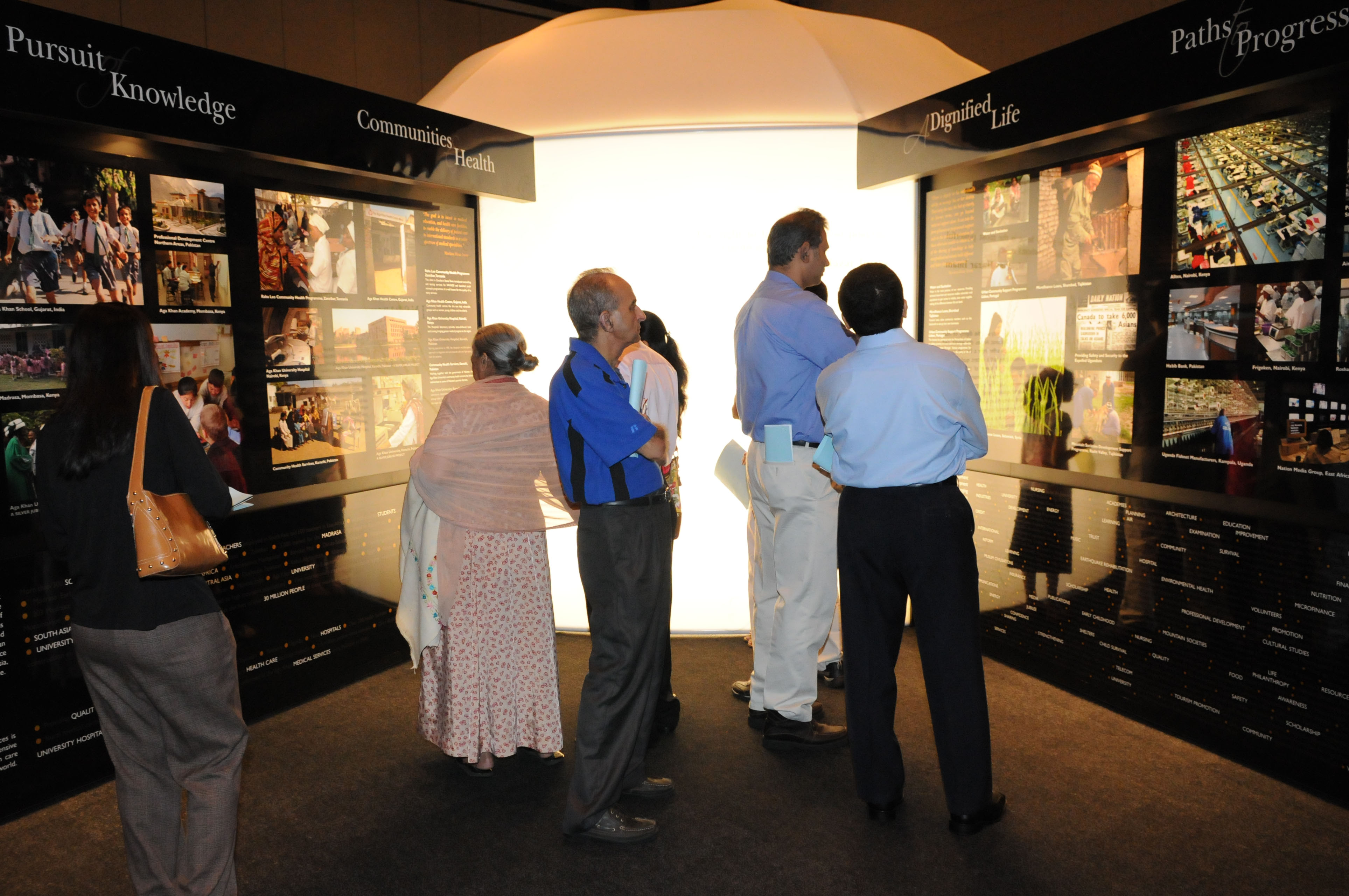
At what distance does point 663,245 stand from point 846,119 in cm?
112

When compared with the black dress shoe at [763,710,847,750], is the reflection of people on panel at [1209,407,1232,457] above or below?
above

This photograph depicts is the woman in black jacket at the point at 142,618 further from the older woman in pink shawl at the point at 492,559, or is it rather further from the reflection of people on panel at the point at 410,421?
the reflection of people on panel at the point at 410,421

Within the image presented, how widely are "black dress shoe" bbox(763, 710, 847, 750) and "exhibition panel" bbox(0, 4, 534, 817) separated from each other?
6.98 ft

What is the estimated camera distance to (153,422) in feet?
7.04

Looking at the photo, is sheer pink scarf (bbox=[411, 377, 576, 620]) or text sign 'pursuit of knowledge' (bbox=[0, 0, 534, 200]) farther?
sheer pink scarf (bbox=[411, 377, 576, 620])

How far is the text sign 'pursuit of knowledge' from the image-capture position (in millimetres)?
2971

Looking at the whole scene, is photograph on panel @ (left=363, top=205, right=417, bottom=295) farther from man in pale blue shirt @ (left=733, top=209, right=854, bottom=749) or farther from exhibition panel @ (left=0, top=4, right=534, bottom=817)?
man in pale blue shirt @ (left=733, top=209, right=854, bottom=749)

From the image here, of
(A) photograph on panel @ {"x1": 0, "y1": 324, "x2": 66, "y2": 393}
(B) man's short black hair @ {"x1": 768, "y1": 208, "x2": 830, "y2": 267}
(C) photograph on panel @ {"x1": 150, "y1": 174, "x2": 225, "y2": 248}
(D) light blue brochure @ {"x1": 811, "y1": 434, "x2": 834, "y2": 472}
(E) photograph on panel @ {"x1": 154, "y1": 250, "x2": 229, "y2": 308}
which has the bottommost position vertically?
(D) light blue brochure @ {"x1": 811, "y1": 434, "x2": 834, "y2": 472}

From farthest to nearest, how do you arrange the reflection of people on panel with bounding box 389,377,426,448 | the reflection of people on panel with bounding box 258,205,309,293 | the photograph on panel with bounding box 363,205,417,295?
1. the reflection of people on panel with bounding box 389,377,426,448
2. the photograph on panel with bounding box 363,205,417,295
3. the reflection of people on panel with bounding box 258,205,309,293

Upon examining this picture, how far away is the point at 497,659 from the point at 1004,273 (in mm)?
2888

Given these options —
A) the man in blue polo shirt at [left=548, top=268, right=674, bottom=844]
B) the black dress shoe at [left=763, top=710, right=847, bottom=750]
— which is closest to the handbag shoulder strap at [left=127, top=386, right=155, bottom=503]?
the man in blue polo shirt at [left=548, top=268, right=674, bottom=844]

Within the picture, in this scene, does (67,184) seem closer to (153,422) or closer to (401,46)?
(153,422)

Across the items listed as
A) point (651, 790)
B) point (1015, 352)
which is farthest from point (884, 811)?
point (1015, 352)

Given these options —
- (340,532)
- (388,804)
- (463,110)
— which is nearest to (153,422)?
(388,804)
